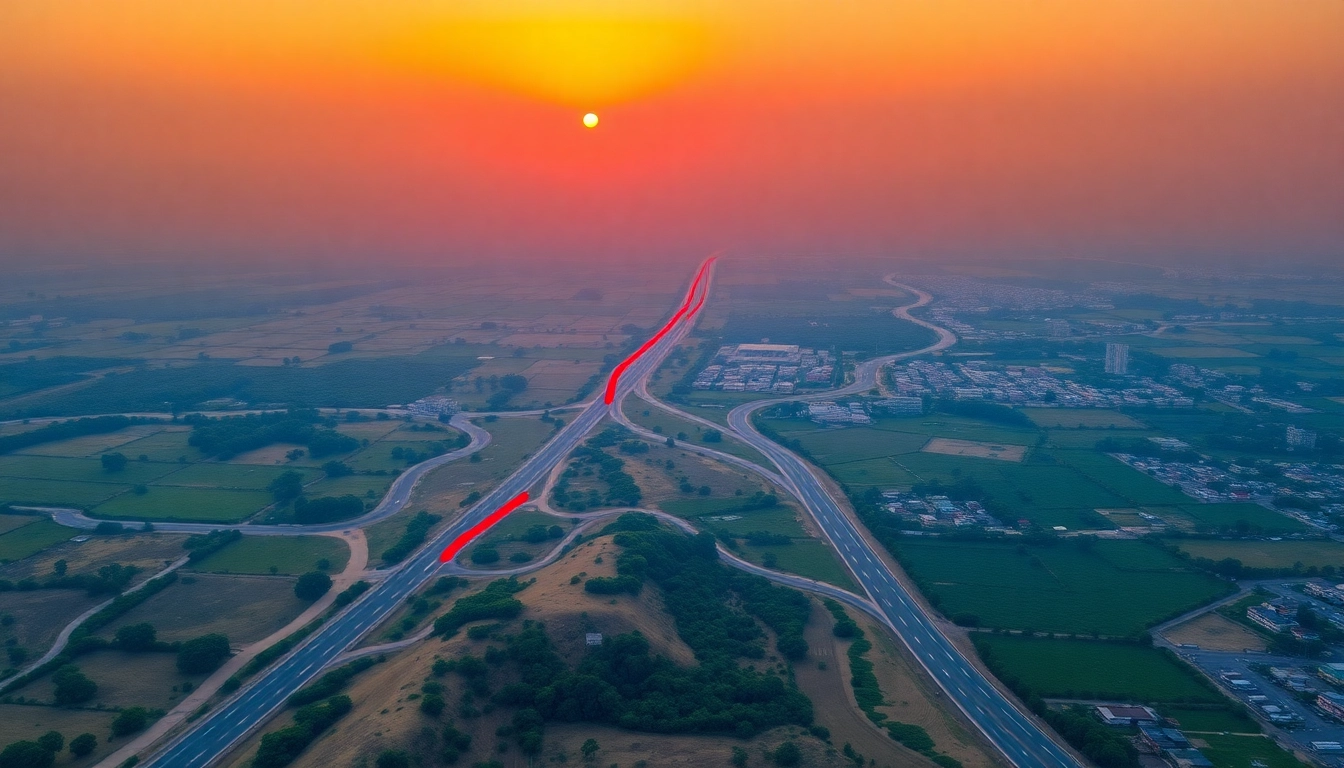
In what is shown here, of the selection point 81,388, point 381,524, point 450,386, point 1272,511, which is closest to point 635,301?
point 450,386

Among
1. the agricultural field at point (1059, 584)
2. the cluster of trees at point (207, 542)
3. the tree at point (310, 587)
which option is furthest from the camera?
the cluster of trees at point (207, 542)

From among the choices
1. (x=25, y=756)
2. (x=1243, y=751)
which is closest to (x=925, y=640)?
(x=1243, y=751)

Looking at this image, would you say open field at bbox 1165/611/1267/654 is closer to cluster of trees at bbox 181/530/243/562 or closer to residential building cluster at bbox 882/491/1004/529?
residential building cluster at bbox 882/491/1004/529

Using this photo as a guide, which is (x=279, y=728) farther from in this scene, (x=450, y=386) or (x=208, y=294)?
(x=208, y=294)

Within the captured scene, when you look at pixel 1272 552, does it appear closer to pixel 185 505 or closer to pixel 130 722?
pixel 130 722

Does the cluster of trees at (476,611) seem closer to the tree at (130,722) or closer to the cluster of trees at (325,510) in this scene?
the tree at (130,722)

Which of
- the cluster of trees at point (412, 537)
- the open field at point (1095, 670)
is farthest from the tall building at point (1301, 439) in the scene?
the cluster of trees at point (412, 537)
